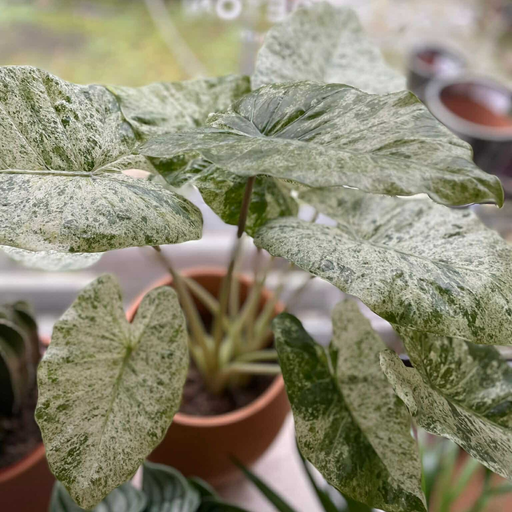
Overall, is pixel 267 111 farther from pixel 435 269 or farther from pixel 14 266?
pixel 14 266

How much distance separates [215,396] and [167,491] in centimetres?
17

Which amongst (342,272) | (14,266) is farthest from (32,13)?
(342,272)

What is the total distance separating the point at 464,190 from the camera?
0.34 meters

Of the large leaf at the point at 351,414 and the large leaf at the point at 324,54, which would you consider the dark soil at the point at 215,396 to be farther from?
the large leaf at the point at 324,54

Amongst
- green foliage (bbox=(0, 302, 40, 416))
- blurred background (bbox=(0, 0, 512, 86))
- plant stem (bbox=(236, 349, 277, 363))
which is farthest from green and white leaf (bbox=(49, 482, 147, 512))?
blurred background (bbox=(0, 0, 512, 86))

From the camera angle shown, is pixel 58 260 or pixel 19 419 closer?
pixel 58 260

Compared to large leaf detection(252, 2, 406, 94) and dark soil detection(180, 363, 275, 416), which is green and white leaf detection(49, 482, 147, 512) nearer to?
dark soil detection(180, 363, 275, 416)

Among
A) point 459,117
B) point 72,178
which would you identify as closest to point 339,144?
point 72,178

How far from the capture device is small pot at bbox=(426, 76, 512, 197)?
39.9 inches

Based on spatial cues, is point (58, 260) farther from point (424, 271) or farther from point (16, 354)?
point (424, 271)

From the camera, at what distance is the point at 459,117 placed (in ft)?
3.57

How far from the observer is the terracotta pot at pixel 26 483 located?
1.91 feet

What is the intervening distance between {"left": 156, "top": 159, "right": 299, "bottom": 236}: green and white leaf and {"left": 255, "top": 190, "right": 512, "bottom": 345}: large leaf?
0.06 meters

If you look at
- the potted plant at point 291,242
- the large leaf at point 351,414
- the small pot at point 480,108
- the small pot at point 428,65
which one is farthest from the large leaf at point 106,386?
the small pot at point 428,65
